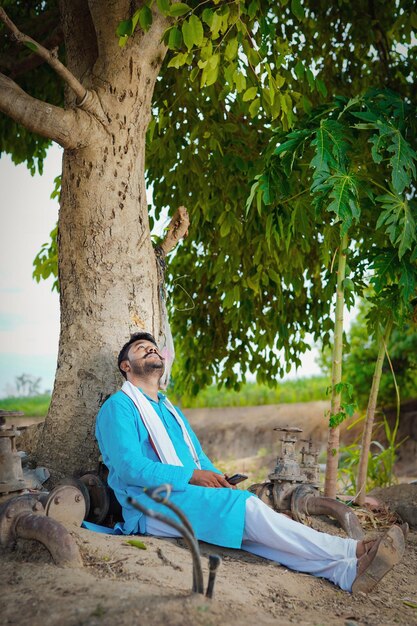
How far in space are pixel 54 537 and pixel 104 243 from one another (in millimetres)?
2063

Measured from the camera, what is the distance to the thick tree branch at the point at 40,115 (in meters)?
4.43

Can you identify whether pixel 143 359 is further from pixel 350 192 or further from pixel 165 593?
pixel 165 593

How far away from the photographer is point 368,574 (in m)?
3.54

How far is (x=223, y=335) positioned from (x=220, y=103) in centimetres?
227

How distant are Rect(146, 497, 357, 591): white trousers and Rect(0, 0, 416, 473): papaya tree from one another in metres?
1.26

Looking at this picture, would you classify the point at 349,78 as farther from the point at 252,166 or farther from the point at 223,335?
the point at 223,335

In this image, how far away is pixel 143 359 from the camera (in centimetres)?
423

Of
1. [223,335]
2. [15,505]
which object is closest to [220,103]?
[223,335]

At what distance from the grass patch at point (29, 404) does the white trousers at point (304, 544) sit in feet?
34.0

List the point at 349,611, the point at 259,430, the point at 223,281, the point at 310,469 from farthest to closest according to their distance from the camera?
the point at 259,430
the point at 223,281
the point at 310,469
the point at 349,611

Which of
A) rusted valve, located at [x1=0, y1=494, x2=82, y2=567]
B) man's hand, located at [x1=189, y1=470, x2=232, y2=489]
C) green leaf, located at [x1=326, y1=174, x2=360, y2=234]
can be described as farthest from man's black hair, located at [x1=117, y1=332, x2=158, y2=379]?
green leaf, located at [x1=326, y1=174, x2=360, y2=234]

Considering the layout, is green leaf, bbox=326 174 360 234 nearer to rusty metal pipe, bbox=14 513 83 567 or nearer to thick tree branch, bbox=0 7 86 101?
thick tree branch, bbox=0 7 86 101

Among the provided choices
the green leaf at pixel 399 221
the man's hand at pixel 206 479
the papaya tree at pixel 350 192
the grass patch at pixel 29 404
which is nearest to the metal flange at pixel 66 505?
the man's hand at pixel 206 479

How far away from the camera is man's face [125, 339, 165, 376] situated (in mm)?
4207
